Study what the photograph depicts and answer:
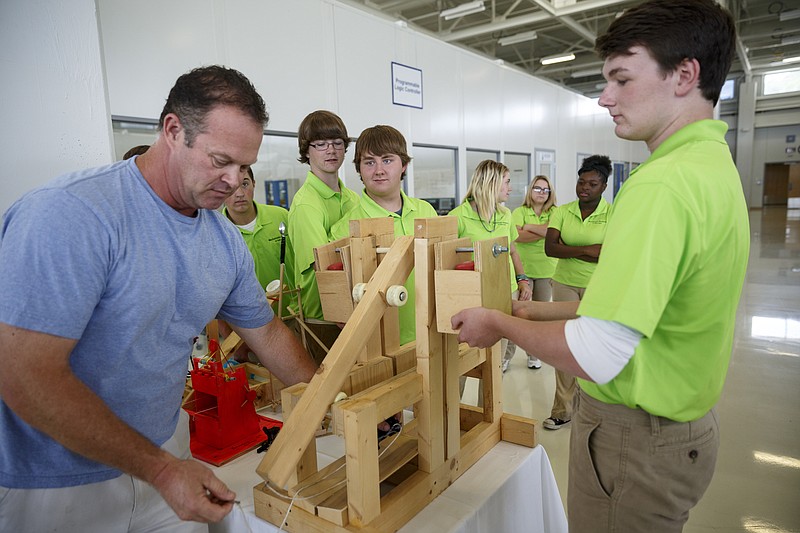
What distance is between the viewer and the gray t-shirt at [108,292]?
2.79 ft

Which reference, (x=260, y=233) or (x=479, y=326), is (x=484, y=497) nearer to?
(x=479, y=326)

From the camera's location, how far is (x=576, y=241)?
10.3 feet

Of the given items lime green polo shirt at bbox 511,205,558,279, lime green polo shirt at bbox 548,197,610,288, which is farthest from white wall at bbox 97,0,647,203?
lime green polo shirt at bbox 548,197,610,288

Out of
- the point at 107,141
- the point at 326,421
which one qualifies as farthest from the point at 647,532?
the point at 107,141

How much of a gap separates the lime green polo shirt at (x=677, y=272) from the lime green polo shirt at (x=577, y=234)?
2.12 metres

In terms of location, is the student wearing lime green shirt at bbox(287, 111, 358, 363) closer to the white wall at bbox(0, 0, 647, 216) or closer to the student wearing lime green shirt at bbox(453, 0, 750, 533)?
the white wall at bbox(0, 0, 647, 216)

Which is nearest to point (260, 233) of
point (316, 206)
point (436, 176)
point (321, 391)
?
point (316, 206)

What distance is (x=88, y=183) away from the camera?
97cm

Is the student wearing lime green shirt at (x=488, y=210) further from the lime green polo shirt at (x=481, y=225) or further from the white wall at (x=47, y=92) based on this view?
the white wall at (x=47, y=92)

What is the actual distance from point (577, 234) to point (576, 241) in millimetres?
48

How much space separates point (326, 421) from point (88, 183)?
36.9 inches

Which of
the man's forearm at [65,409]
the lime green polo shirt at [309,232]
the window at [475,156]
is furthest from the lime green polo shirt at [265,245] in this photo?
the window at [475,156]

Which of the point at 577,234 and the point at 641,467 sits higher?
the point at 577,234

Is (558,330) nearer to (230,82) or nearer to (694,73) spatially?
(694,73)
